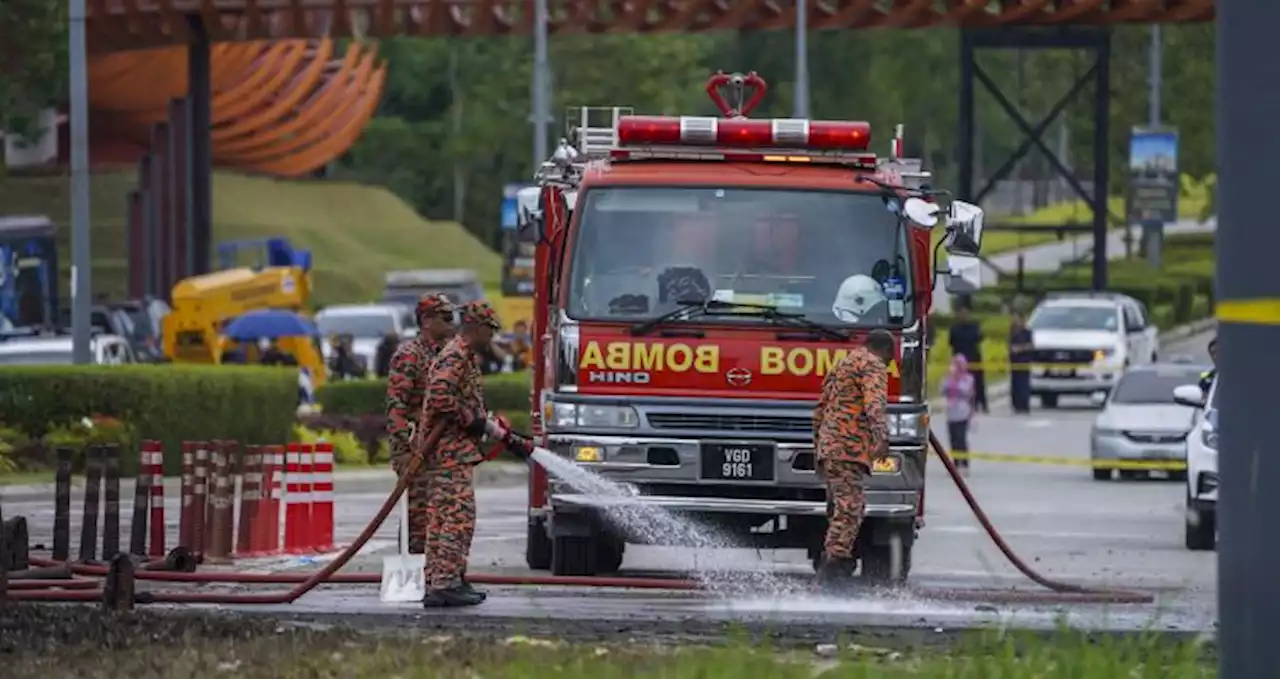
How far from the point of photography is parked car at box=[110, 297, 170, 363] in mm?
50919

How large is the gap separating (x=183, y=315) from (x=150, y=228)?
935 centimetres

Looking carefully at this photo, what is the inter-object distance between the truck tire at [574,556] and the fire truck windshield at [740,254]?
161cm

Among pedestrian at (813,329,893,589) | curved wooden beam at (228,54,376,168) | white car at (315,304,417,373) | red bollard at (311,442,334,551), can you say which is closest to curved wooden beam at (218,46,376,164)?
curved wooden beam at (228,54,376,168)

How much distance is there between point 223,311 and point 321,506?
104 ft

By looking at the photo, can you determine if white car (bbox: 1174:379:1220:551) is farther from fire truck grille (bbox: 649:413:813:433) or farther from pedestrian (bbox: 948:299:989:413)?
pedestrian (bbox: 948:299:989:413)

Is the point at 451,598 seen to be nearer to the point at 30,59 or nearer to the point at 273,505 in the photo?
the point at 273,505

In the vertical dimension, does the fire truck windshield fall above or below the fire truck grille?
above

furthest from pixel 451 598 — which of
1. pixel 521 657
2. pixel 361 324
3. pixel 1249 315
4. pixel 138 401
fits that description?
pixel 361 324

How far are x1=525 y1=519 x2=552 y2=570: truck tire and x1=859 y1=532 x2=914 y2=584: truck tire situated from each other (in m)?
2.34

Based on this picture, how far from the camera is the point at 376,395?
37688 mm

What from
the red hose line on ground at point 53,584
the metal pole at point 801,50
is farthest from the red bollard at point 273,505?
the metal pole at point 801,50

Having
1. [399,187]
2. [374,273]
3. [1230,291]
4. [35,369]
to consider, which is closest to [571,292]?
[1230,291]

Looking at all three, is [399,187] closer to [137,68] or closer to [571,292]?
[137,68]

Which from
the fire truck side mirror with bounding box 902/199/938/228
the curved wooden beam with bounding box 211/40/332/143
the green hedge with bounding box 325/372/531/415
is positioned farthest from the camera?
the curved wooden beam with bounding box 211/40/332/143
